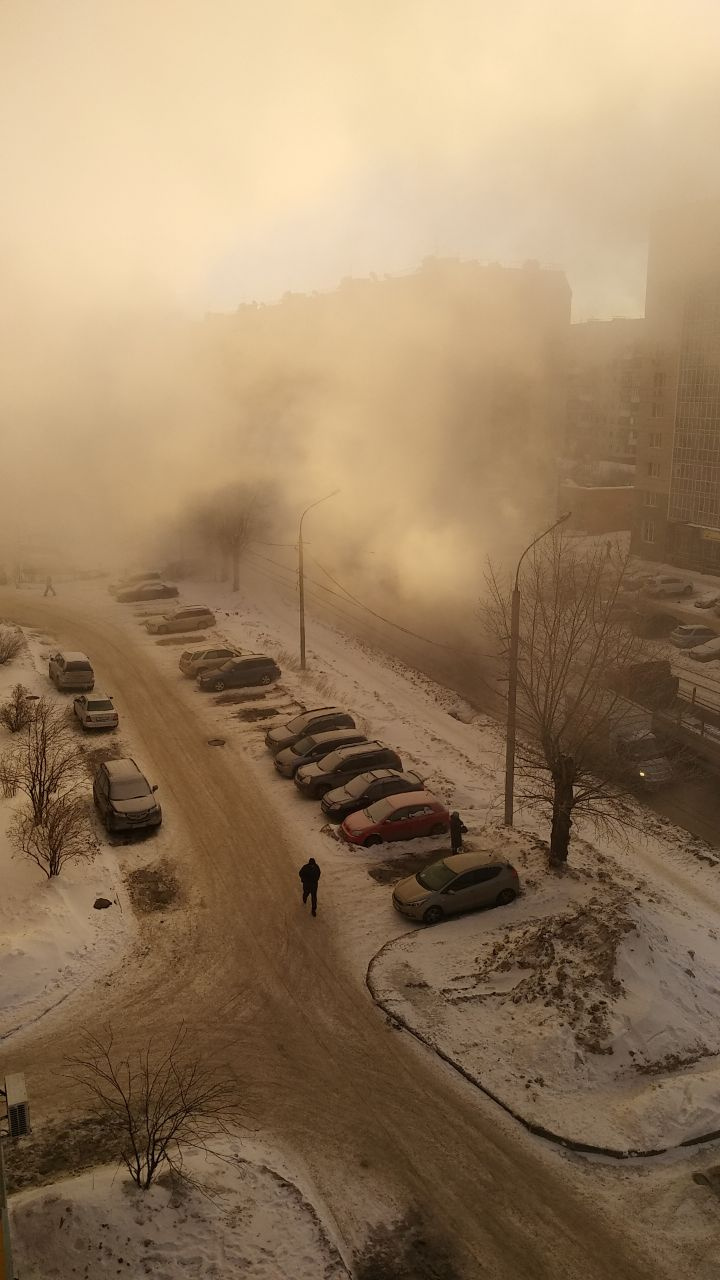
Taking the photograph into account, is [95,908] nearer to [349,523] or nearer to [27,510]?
[349,523]

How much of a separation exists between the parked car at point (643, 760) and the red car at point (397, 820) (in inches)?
151

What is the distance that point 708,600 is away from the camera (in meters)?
29.8

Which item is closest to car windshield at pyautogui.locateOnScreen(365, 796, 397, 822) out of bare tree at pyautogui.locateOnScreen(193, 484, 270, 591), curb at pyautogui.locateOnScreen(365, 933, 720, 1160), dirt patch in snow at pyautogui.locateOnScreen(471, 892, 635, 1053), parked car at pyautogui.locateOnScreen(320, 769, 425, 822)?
parked car at pyautogui.locateOnScreen(320, 769, 425, 822)

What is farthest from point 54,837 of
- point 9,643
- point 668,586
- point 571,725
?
point 668,586

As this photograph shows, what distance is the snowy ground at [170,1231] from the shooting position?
21.7 ft

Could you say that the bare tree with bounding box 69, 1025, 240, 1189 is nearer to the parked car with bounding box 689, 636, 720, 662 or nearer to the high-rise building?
the parked car with bounding box 689, 636, 720, 662

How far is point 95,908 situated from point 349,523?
21.2 meters

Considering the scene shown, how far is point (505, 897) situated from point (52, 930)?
5.48 metres

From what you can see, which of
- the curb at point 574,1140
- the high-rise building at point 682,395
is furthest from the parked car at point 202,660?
the high-rise building at point 682,395

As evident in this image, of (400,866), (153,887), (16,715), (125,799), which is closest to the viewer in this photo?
(153,887)

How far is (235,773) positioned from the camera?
16156 millimetres

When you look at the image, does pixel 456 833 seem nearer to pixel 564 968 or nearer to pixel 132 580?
pixel 564 968

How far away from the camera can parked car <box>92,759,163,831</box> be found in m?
13.6

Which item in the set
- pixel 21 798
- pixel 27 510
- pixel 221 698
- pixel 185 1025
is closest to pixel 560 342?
pixel 27 510
